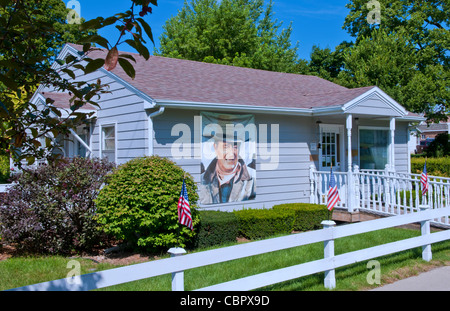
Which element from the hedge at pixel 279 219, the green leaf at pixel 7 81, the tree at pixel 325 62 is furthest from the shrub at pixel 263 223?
the tree at pixel 325 62

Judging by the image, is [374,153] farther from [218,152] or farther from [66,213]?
[66,213]

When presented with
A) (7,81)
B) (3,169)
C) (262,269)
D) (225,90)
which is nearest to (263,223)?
(262,269)

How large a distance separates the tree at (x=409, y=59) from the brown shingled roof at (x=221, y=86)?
8299 mm

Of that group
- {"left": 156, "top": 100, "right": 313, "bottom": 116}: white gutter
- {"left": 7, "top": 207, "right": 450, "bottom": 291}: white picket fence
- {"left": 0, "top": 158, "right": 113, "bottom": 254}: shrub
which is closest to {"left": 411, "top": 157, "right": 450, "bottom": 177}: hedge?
{"left": 156, "top": 100, "right": 313, "bottom": 116}: white gutter

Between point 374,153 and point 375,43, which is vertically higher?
point 375,43

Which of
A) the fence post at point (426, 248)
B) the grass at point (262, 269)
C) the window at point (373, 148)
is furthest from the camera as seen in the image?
the window at point (373, 148)

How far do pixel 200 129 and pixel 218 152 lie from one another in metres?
0.76

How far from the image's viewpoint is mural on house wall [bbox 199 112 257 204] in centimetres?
1045

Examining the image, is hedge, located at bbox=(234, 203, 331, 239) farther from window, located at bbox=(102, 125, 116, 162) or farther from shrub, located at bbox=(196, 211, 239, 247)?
window, located at bbox=(102, 125, 116, 162)

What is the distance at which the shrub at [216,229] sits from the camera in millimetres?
8812

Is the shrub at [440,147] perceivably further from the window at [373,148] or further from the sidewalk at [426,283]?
the sidewalk at [426,283]

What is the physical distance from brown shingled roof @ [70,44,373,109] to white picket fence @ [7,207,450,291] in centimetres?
520

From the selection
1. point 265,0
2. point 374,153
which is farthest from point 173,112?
point 265,0
